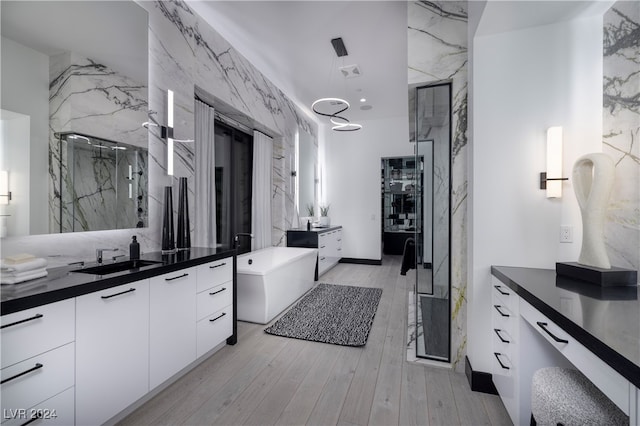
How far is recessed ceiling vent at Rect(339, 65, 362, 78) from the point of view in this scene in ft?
13.4

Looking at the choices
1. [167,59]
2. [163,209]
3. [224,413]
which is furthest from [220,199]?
[224,413]

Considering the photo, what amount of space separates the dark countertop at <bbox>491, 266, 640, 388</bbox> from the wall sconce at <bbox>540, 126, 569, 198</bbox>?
1.68ft

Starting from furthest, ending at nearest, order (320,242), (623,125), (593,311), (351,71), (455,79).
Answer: (320,242)
(351,71)
(455,79)
(623,125)
(593,311)

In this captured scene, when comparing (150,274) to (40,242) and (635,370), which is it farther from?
(635,370)

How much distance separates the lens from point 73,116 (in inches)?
70.4

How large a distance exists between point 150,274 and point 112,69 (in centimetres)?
152

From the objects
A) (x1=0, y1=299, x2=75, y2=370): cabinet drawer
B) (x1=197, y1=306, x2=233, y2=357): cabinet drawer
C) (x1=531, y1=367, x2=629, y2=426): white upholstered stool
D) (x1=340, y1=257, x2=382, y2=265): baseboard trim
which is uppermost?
(x1=0, y1=299, x2=75, y2=370): cabinet drawer

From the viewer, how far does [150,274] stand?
5.51 feet

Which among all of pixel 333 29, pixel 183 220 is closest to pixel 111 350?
pixel 183 220

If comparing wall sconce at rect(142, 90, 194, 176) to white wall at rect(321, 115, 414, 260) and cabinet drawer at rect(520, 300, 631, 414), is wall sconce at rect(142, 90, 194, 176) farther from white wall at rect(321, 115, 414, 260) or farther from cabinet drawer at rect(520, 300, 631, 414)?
white wall at rect(321, 115, 414, 260)

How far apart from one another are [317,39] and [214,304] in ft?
10.4

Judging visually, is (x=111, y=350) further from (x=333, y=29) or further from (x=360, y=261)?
(x=360, y=261)

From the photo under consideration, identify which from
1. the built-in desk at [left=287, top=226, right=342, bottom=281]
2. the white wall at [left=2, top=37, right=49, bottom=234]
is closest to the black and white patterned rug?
the built-in desk at [left=287, top=226, right=342, bottom=281]

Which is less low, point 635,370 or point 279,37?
point 279,37
